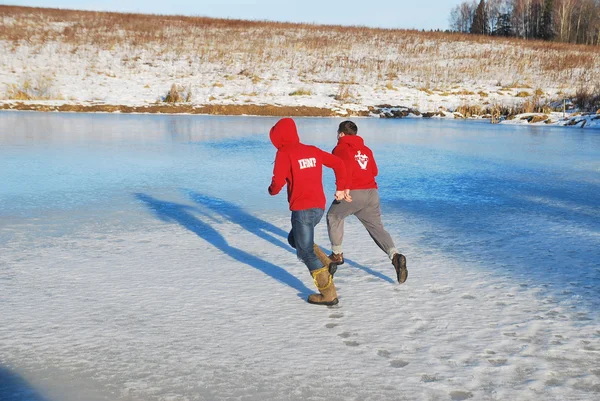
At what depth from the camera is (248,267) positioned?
514cm

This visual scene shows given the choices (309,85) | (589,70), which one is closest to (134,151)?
(309,85)

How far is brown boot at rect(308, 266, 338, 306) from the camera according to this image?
4.15m

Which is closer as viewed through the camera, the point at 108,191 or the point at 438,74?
the point at 108,191

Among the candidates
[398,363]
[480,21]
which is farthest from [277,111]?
[480,21]

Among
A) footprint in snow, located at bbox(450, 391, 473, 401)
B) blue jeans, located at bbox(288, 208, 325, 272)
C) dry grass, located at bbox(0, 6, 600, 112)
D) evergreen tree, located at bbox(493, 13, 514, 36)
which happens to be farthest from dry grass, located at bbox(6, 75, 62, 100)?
evergreen tree, located at bbox(493, 13, 514, 36)

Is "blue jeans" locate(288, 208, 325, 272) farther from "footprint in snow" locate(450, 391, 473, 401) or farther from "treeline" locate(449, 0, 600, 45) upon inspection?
"treeline" locate(449, 0, 600, 45)

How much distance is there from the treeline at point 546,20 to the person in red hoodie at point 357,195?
67.0 metres

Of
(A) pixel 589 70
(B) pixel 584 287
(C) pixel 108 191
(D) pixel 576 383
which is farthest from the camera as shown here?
(A) pixel 589 70

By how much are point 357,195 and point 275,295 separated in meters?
1.04

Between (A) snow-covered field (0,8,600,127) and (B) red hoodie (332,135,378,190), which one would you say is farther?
(A) snow-covered field (0,8,600,127)

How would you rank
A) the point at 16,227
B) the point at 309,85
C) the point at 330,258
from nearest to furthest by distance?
the point at 330,258 < the point at 16,227 < the point at 309,85

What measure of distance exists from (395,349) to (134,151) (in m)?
10.4

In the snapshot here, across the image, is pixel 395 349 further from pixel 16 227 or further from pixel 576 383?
pixel 16 227

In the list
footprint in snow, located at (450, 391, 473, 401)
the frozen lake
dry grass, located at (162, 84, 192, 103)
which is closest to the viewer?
footprint in snow, located at (450, 391, 473, 401)
